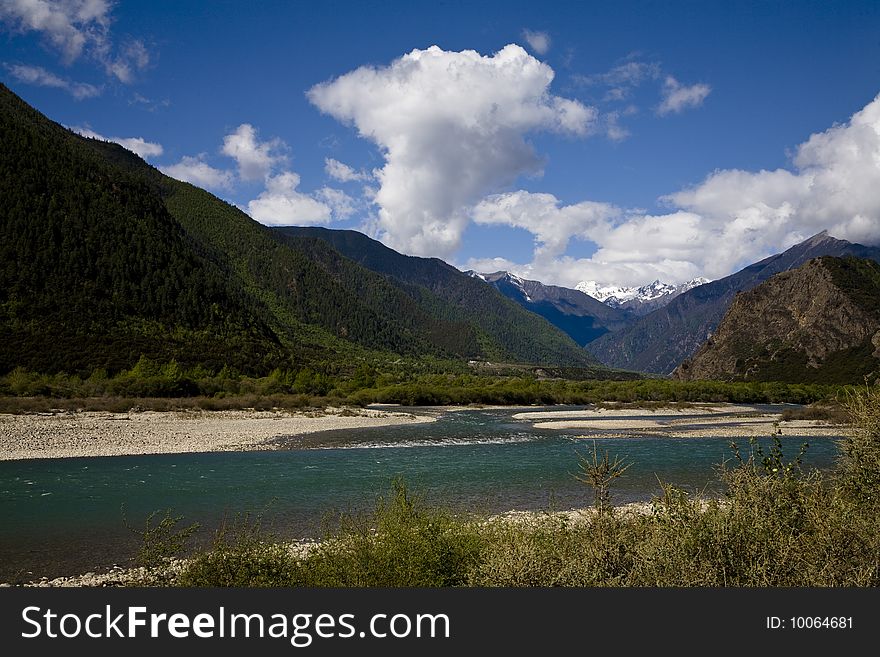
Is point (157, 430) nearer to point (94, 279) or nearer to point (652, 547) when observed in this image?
point (652, 547)

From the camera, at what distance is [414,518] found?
39.5ft

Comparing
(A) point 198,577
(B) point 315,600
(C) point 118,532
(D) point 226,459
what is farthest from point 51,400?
(B) point 315,600

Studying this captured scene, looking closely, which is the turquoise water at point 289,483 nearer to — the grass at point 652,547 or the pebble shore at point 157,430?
the pebble shore at point 157,430

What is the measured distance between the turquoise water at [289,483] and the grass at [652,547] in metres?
5.64

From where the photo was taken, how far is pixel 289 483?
2911cm

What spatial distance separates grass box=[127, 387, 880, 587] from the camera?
28.0ft

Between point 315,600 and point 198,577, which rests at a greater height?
point 315,600

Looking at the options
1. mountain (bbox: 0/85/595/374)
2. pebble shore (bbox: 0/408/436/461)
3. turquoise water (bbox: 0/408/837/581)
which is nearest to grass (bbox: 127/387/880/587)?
turquoise water (bbox: 0/408/837/581)

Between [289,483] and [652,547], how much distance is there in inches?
897

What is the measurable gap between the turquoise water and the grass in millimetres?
5639

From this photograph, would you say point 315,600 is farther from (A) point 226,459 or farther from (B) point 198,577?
(A) point 226,459

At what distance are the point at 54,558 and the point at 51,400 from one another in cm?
5873

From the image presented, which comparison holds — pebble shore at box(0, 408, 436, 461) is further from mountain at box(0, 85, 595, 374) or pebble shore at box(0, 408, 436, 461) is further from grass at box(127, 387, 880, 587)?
mountain at box(0, 85, 595, 374)

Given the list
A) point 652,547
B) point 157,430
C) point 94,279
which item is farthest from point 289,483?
point 94,279
